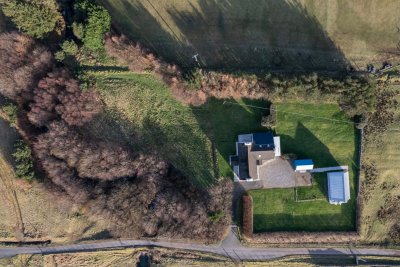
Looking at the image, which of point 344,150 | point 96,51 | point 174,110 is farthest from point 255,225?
point 96,51

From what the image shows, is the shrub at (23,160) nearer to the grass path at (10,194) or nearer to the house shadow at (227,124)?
the grass path at (10,194)

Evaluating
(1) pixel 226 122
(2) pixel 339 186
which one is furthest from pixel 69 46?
(2) pixel 339 186

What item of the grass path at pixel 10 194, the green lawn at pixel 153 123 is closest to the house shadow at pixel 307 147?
the green lawn at pixel 153 123

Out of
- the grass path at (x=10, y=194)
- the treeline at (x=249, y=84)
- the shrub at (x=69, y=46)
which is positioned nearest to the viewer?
the treeline at (x=249, y=84)

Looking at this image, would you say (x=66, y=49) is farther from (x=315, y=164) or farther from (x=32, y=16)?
(x=315, y=164)

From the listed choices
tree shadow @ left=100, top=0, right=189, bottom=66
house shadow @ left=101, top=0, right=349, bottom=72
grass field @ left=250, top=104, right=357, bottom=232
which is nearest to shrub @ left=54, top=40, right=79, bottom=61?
tree shadow @ left=100, top=0, right=189, bottom=66
